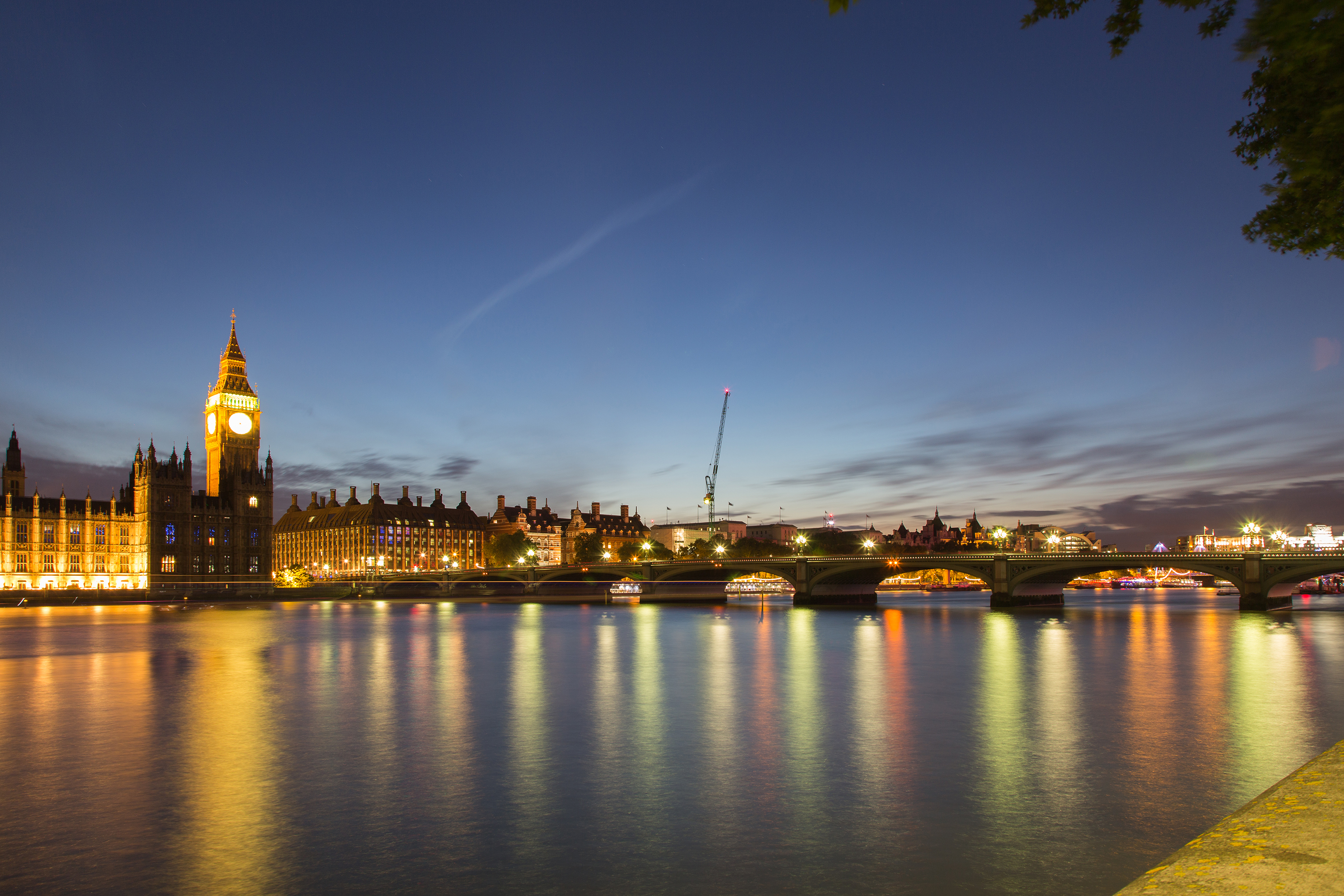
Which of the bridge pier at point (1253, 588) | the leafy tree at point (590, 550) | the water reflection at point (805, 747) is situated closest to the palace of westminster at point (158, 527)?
the leafy tree at point (590, 550)

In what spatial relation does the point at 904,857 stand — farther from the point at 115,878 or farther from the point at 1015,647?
the point at 1015,647

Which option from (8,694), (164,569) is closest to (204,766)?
(8,694)

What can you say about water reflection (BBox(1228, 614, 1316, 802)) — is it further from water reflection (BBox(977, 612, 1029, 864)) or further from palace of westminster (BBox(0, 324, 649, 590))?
palace of westminster (BBox(0, 324, 649, 590))

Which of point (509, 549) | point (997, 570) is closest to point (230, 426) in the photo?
point (509, 549)

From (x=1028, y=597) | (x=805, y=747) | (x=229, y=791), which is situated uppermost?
(x=229, y=791)

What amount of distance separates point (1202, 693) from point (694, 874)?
27478 millimetres

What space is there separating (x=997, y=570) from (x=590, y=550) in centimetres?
10402

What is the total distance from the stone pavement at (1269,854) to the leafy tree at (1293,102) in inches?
235

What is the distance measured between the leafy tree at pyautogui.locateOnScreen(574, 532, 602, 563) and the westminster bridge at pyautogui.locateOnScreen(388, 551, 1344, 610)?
3469cm

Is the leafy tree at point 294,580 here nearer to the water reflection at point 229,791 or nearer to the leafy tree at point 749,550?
the leafy tree at point 749,550

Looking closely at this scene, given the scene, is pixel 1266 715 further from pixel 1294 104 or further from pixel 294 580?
pixel 294 580

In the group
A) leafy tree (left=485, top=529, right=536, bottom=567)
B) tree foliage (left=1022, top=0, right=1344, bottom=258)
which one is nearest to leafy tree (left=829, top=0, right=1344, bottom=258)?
tree foliage (left=1022, top=0, right=1344, bottom=258)

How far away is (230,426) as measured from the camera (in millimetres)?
179000

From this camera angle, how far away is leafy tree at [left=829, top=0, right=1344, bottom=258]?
6754mm
